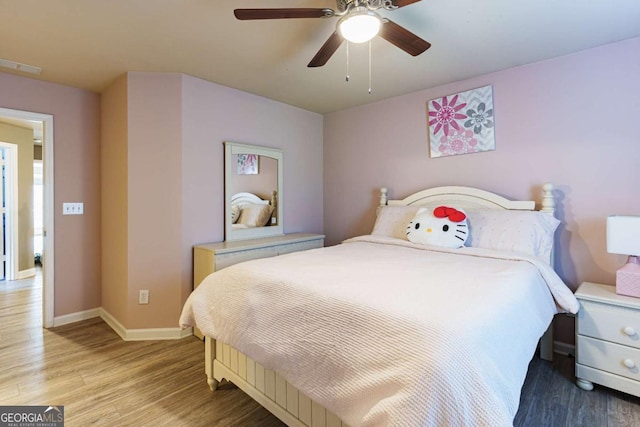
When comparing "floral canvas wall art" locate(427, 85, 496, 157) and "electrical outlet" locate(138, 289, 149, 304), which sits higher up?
"floral canvas wall art" locate(427, 85, 496, 157)

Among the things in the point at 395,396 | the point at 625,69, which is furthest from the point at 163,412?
the point at 625,69

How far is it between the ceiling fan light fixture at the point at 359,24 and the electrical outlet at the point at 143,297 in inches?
102

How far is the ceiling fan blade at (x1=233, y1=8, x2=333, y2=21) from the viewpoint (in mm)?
1495

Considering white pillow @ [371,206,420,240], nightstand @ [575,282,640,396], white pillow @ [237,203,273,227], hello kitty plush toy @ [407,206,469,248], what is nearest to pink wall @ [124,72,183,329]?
white pillow @ [237,203,273,227]

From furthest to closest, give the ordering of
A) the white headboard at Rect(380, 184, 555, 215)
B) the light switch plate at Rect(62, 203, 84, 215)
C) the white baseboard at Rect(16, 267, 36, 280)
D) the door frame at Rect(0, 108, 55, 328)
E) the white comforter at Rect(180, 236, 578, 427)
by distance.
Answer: the white baseboard at Rect(16, 267, 36, 280), the light switch plate at Rect(62, 203, 84, 215), the door frame at Rect(0, 108, 55, 328), the white headboard at Rect(380, 184, 555, 215), the white comforter at Rect(180, 236, 578, 427)

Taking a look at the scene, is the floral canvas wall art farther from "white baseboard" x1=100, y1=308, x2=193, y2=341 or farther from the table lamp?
"white baseboard" x1=100, y1=308, x2=193, y2=341

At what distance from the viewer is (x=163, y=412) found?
1783 mm

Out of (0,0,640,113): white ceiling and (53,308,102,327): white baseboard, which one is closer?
(0,0,640,113): white ceiling

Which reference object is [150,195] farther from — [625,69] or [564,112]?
[625,69]

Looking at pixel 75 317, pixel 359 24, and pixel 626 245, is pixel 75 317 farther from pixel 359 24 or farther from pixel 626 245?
pixel 626 245

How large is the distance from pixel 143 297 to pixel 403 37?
2.83m

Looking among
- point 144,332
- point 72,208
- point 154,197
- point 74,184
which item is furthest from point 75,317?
point 154,197

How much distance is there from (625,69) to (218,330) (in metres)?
3.24

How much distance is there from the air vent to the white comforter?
2.43 metres
